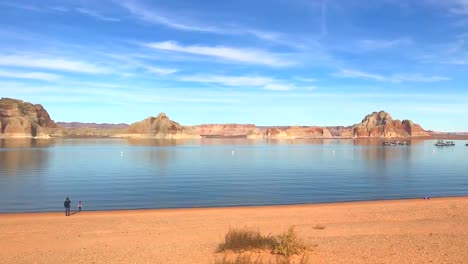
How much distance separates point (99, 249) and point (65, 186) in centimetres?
3211

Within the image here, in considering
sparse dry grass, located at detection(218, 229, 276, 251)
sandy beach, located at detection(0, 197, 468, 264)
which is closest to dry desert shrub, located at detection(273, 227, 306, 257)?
sparse dry grass, located at detection(218, 229, 276, 251)

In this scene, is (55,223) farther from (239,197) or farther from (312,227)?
(239,197)

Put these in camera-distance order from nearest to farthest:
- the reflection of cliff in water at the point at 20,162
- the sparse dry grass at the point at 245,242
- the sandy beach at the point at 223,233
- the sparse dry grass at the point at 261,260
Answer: the sparse dry grass at the point at 261,260 → the sparse dry grass at the point at 245,242 → the sandy beach at the point at 223,233 → the reflection of cliff in water at the point at 20,162

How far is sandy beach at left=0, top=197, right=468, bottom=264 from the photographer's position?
16.4 meters

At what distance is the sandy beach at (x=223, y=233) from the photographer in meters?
16.4

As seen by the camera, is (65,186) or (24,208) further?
(65,186)

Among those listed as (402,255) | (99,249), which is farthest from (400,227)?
(99,249)

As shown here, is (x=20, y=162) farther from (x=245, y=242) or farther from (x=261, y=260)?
(x=261, y=260)

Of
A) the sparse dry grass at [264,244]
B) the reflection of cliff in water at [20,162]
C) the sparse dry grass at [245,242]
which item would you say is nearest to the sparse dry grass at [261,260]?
the sparse dry grass at [264,244]

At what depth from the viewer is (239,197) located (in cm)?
3956

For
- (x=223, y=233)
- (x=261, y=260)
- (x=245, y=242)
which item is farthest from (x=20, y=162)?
(x=261, y=260)

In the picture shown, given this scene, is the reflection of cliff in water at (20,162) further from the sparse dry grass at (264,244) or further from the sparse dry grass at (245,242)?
the sparse dry grass at (264,244)

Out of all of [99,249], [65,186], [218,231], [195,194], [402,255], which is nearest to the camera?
[402,255]

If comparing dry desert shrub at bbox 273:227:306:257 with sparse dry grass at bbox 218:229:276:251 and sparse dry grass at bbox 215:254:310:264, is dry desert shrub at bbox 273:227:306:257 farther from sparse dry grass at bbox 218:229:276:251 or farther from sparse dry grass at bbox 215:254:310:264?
sparse dry grass at bbox 218:229:276:251
